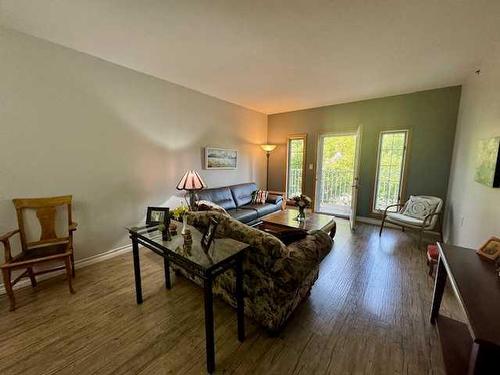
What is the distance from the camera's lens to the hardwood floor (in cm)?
145

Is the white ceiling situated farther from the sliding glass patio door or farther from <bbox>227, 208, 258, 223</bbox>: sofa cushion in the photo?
<bbox>227, 208, 258, 223</bbox>: sofa cushion

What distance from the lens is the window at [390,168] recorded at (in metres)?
4.20

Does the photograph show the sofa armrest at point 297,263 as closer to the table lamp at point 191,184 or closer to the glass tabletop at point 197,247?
the glass tabletop at point 197,247

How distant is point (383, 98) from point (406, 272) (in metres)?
3.36

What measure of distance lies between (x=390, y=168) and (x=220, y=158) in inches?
139

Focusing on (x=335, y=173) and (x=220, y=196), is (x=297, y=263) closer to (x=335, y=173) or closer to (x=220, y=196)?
(x=220, y=196)

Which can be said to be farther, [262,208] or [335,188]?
[335,188]

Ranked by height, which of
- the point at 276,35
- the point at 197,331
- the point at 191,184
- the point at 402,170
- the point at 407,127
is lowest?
Answer: the point at 197,331

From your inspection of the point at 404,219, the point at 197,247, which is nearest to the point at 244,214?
the point at 197,247

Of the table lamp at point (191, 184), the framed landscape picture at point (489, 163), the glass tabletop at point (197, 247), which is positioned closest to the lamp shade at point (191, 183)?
the table lamp at point (191, 184)

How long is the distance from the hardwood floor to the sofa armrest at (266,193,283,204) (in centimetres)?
232

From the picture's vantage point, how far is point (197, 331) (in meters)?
1.73

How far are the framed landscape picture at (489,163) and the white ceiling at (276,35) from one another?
1.08 metres

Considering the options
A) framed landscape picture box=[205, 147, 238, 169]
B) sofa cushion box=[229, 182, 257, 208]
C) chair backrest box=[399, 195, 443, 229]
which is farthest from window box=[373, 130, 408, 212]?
framed landscape picture box=[205, 147, 238, 169]
